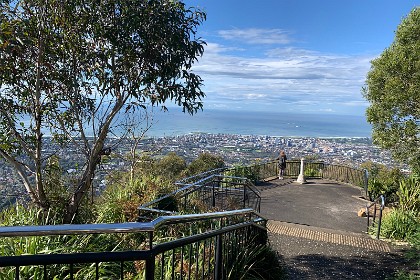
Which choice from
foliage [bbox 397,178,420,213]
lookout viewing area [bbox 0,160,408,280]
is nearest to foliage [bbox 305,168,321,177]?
lookout viewing area [bbox 0,160,408,280]

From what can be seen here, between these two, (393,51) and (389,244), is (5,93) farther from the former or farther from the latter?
(393,51)

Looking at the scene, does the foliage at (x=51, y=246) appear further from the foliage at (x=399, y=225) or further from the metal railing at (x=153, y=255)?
the foliage at (x=399, y=225)

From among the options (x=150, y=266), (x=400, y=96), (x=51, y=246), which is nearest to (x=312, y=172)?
(x=400, y=96)

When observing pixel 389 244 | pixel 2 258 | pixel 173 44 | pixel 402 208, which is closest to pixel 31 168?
pixel 173 44

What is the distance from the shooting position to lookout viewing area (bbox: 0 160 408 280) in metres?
2.00

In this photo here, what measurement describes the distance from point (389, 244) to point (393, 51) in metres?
6.69

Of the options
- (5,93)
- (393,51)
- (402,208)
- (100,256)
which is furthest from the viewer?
(393,51)

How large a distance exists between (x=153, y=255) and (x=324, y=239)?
23.9ft

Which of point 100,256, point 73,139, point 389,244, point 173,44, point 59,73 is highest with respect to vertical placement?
point 173,44

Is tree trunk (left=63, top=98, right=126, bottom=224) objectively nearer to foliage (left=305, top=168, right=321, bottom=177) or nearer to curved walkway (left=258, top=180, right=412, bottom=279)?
curved walkway (left=258, top=180, right=412, bottom=279)

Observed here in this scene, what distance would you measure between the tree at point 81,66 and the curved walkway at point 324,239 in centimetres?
381

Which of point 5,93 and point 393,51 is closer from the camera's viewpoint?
point 5,93

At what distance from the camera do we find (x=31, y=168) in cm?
563

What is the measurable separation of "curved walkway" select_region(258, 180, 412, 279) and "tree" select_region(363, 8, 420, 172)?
2.74 meters
